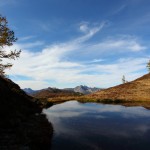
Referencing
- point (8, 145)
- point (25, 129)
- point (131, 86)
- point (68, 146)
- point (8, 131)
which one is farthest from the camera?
point (131, 86)

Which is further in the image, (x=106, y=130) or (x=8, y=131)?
(x=106, y=130)

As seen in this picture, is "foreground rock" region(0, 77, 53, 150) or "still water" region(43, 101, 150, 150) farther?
"still water" region(43, 101, 150, 150)

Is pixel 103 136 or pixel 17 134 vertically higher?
pixel 17 134

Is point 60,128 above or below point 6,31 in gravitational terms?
below

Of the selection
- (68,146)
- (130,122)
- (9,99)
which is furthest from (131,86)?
(68,146)

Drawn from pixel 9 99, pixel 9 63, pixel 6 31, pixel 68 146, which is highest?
pixel 6 31

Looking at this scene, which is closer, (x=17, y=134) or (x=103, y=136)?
(x=17, y=134)

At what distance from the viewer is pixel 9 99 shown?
39594 mm

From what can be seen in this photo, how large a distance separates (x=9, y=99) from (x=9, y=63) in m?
11.7

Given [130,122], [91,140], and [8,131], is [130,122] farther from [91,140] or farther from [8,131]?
[8,131]

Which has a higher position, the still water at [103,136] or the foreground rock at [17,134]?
the foreground rock at [17,134]

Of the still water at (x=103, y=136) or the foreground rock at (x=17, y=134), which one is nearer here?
the foreground rock at (x=17, y=134)

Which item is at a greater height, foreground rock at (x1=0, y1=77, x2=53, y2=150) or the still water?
foreground rock at (x1=0, y1=77, x2=53, y2=150)

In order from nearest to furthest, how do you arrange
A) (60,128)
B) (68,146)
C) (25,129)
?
(68,146), (25,129), (60,128)
